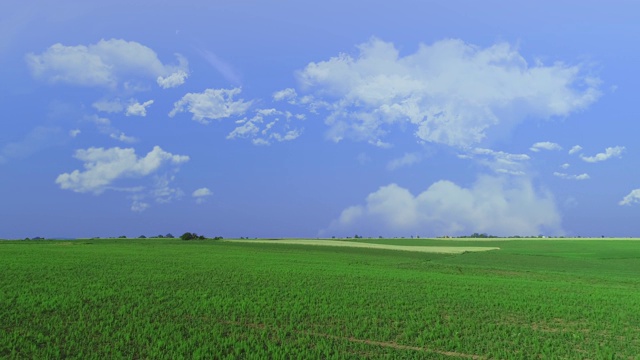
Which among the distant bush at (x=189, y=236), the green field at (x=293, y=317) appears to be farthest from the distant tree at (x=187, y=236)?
the green field at (x=293, y=317)

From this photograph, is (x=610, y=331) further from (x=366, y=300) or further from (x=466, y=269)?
(x=466, y=269)

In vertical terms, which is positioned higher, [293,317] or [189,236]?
[189,236]

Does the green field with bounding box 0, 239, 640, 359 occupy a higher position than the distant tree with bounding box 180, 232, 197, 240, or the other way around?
the distant tree with bounding box 180, 232, 197, 240

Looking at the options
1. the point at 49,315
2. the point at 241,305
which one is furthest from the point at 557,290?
the point at 49,315

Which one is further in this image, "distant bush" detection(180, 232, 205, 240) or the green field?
"distant bush" detection(180, 232, 205, 240)

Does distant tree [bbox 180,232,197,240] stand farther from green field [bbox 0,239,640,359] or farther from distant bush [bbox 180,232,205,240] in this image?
green field [bbox 0,239,640,359]

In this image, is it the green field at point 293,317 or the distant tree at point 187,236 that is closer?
the green field at point 293,317

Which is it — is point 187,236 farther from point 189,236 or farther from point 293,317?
point 293,317

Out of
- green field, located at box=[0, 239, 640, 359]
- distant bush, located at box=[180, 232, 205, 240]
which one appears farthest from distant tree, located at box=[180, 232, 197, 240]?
green field, located at box=[0, 239, 640, 359]

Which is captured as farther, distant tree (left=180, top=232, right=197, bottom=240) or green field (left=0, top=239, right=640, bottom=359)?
distant tree (left=180, top=232, right=197, bottom=240)

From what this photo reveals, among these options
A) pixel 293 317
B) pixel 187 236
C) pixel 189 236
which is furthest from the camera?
pixel 189 236

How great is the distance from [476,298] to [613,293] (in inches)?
446

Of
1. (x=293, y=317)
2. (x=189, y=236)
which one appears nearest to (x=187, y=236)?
(x=189, y=236)

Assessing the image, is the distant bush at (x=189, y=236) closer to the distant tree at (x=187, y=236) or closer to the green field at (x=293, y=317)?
the distant tree at (x=187, y=236)
